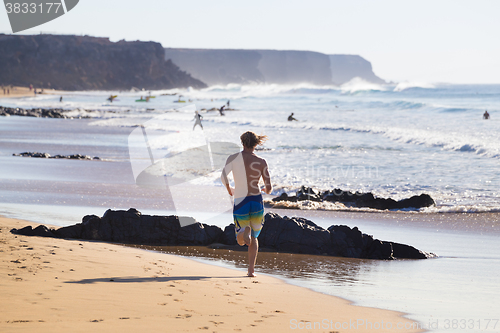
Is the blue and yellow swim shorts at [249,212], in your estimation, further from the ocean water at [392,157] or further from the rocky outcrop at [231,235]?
the ocean water at [392,157]

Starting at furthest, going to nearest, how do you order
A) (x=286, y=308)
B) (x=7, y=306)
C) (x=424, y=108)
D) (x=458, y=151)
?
(x=424, y=108)
(x=458, y=151)
(x=286, y=308)
(x=7, y=306)

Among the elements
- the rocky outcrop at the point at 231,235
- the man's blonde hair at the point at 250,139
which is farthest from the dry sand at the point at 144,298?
the man's blonde hair at the point at 250,139

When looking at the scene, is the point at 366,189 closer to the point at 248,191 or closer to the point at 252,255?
the point at 252,255

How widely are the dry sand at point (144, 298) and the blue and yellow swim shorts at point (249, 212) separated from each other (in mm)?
562

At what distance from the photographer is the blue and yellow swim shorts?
215 inches

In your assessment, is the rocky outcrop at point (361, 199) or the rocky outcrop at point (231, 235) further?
the rocky outcrop at point (361, 199)

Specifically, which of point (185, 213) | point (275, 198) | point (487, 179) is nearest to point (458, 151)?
point (487, 179)

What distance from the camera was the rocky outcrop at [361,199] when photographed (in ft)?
35.3

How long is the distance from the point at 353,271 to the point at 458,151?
16.1 meters

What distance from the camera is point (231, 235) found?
7.39m

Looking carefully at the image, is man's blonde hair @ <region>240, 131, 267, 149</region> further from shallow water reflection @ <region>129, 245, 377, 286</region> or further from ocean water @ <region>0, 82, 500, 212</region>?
ocean water @ <region>0, 82, 500, 212</region>

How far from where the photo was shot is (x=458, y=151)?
67.9 feet

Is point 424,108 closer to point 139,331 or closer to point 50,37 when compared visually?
point 139,331

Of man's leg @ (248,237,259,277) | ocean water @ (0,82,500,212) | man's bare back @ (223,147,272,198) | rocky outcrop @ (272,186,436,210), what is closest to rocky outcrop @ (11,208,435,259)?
man's leg @ (248,237,259,277)
